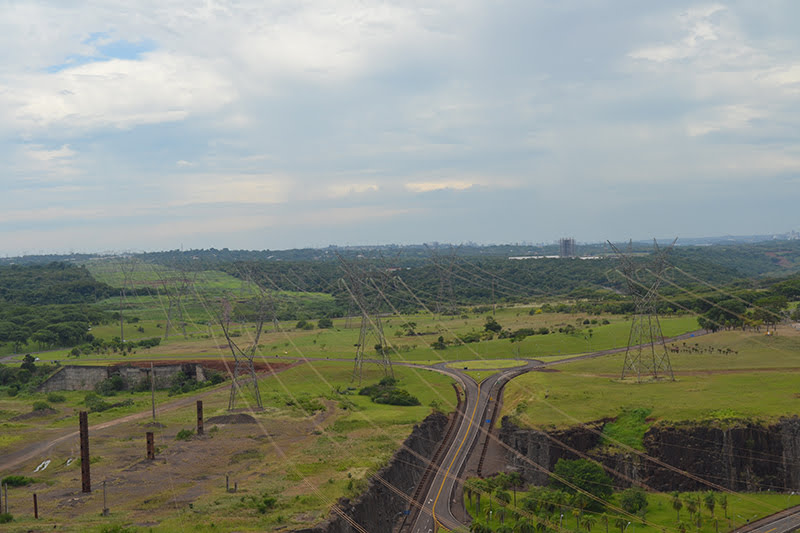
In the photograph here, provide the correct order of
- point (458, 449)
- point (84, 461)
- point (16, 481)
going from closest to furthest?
1. point (84, 461)
2. point (16, 481)
3. point (458, 449)

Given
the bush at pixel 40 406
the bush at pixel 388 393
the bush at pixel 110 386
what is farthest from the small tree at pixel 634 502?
the bush at pixel 110 386

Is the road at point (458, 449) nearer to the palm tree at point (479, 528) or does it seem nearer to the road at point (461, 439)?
the road at point (461, 439)

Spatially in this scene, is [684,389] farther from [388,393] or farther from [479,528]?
[479,528]

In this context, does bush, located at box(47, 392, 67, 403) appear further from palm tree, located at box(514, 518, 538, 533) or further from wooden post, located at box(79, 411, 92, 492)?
palm tree, located at box(514, 518, 538, 533)

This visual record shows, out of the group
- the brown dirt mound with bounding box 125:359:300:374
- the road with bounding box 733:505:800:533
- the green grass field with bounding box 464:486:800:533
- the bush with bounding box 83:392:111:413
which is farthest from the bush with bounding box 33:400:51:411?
the road with bounding box 733:505:800:533

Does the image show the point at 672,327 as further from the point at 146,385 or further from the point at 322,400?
the point at 146,385

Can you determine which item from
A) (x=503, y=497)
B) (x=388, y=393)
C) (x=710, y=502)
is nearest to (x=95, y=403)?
(x=388, y=393)

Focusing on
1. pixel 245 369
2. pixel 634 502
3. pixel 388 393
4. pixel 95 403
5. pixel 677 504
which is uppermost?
pixel 245 369
